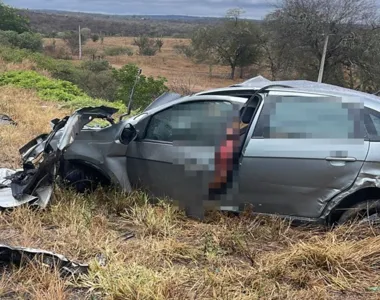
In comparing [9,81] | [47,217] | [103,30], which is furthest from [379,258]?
[103,30]

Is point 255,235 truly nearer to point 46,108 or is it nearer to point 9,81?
point 46,108

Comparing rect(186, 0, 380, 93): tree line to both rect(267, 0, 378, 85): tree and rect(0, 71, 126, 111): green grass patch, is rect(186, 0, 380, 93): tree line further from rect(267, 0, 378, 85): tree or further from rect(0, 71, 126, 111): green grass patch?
rect(0, 71, 126, 111): green grass patch

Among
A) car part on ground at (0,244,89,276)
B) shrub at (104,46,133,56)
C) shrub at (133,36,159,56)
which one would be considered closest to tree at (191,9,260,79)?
shrub at (104,46,133,56)

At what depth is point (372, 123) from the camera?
446 cm

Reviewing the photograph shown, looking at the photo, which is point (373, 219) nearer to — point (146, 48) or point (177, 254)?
point (177, 254)

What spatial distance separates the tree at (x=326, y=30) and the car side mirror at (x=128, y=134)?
27.0 meters

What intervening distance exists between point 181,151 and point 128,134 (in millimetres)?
661

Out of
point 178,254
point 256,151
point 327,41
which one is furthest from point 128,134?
point 327,41

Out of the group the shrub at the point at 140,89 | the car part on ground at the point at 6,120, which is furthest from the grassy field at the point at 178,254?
the shrub at the point at 140,89

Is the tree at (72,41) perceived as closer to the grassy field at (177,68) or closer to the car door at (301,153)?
the grassy field at (177,68)

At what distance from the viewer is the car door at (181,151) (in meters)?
4.89

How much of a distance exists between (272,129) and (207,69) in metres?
52.3

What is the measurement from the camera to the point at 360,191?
4.47 metres

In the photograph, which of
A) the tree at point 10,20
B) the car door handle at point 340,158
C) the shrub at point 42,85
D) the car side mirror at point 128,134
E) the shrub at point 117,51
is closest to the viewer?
the car door handle at point 340,158
